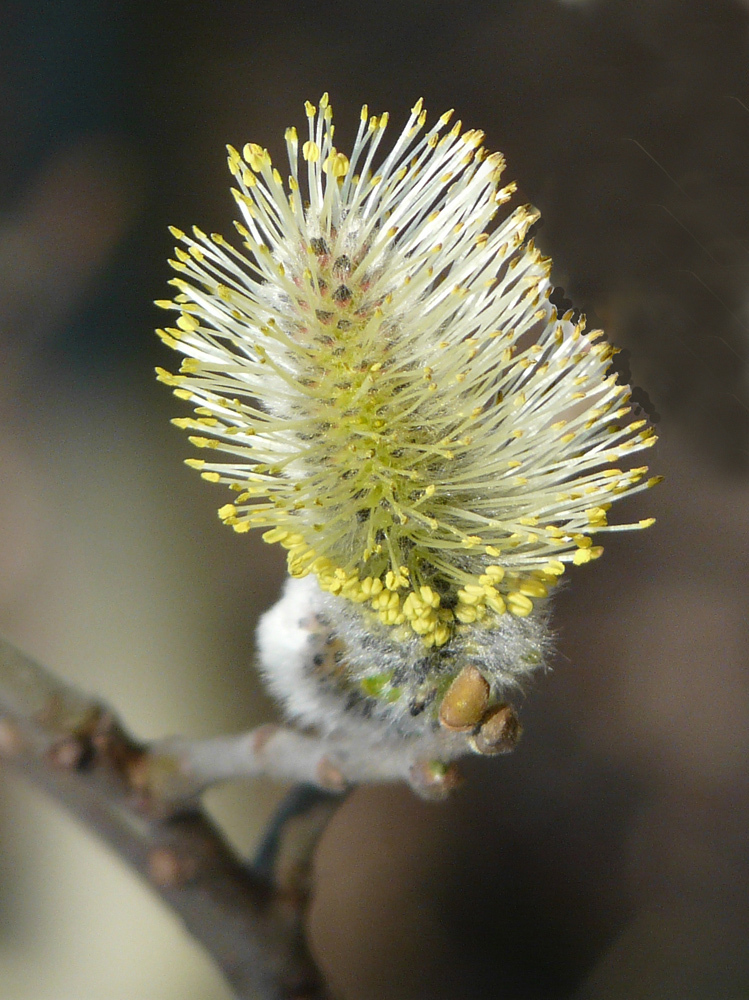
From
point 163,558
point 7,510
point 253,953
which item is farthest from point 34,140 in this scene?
point 253,953

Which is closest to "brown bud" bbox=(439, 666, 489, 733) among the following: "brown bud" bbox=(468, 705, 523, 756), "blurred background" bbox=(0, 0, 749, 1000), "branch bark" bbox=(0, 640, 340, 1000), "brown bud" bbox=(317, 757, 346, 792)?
"brown bud" bbox=(468, 705, 523, 756)

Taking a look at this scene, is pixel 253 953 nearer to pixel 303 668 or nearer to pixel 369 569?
pixel 303 668

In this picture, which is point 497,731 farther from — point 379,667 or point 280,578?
point 280,578

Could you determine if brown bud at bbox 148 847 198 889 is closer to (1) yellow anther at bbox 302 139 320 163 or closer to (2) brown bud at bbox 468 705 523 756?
(2) brown bud at bbox 468 705 523 756

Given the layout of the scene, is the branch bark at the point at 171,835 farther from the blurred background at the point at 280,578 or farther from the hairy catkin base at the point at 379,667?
the blurred background at the point at 280,578

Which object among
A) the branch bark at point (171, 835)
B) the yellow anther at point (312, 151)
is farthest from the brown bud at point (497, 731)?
the yellow anther at point (312, 151)

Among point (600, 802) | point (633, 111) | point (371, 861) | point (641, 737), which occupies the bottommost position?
point (371, 861)
